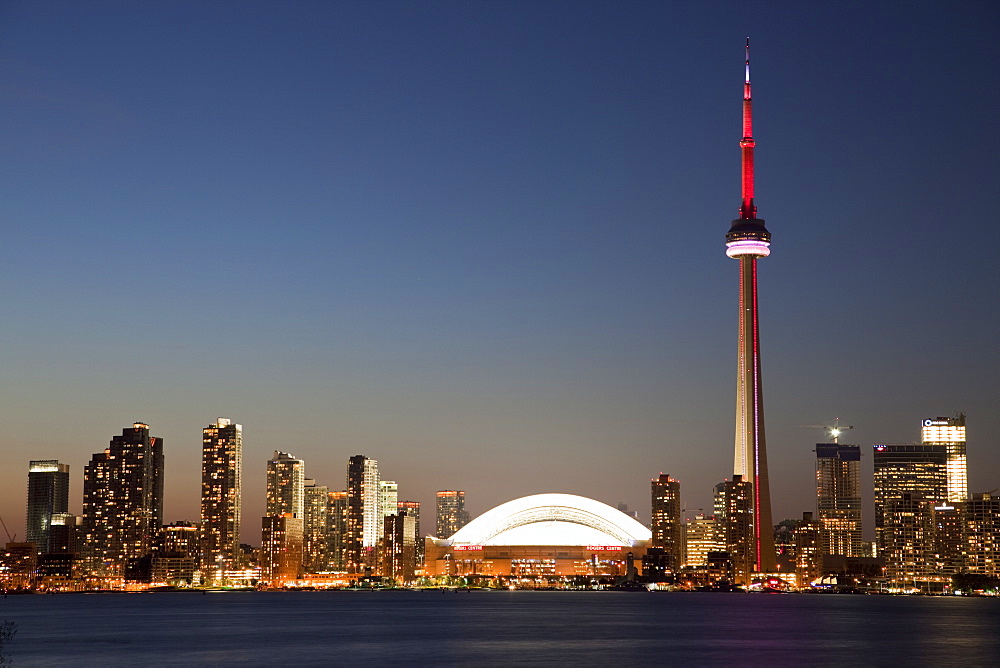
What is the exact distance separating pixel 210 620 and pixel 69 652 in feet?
174

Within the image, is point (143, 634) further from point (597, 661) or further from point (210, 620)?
point (597, 661)

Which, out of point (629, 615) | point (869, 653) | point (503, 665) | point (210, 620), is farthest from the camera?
point (629, 615)

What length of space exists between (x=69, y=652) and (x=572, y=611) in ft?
294

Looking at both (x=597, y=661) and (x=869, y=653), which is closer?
(x=597, y=661)

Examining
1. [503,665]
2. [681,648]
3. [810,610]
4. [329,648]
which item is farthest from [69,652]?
[810,610]

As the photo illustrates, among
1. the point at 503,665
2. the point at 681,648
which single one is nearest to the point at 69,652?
the point at 503,665

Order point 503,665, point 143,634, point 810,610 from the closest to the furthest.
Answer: point 503,665, point 143,634, point 810,610

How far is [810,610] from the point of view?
187 m

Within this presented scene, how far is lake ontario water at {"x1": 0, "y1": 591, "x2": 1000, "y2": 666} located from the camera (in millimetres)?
102438

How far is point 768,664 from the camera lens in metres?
96.9

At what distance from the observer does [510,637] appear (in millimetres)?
125625

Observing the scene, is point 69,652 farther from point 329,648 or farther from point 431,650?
point 431,650

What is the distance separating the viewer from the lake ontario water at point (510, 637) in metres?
102

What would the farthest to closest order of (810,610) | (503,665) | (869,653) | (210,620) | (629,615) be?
(810,610) < (629,615) < (210,620) < (869,653) < (503,665)
